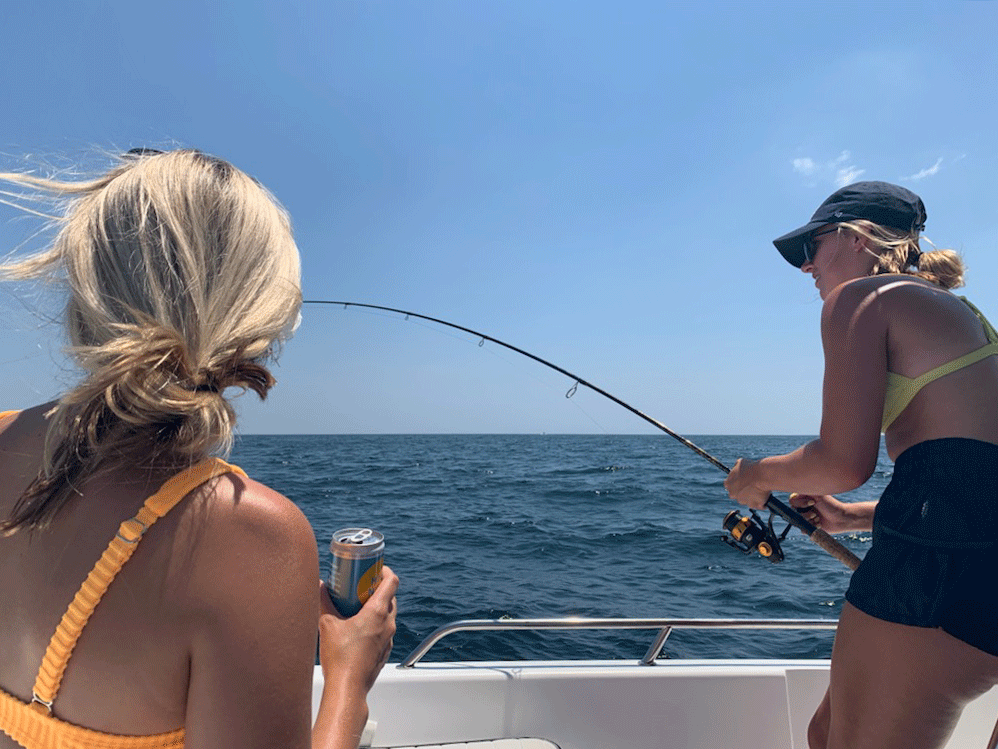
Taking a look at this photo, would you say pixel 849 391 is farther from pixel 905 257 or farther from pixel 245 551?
pixel 245 551

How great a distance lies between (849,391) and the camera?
1.32 metres

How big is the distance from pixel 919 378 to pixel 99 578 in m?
1.58

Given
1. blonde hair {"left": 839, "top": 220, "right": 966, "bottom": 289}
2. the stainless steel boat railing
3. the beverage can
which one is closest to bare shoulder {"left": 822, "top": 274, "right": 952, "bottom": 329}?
blonde hair {"left": 839, "top": 220, "right": 966, "bottom": 289}

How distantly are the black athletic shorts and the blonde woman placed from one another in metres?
1.22

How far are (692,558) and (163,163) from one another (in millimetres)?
7961

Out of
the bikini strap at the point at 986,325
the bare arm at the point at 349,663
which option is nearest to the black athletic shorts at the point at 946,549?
the bikini strap at the point at 986,325

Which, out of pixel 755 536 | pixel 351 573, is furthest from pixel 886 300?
pixel 351 573

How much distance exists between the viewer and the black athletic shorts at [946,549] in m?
1.17

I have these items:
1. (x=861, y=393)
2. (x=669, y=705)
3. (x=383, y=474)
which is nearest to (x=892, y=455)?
(x=861, y=393)

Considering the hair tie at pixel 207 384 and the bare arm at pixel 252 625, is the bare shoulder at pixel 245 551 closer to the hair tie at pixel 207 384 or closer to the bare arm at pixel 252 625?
the bare arm at pixel 252 625

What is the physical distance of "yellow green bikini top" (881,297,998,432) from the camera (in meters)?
1.27

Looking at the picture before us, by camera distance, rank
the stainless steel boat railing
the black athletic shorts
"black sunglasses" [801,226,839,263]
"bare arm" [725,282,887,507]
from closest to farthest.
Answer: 1. the black athletic shorts
2. "bare arm" [725,282,887,507]
3. "black sunglasses" [801,226,839,263]
4. the stainless steel boat railing

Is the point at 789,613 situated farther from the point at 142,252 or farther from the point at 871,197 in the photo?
the point at 142,252

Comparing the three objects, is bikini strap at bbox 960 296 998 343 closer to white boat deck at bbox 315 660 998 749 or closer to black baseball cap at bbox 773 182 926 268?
black baseball cap at bbox 773 182 926 268
